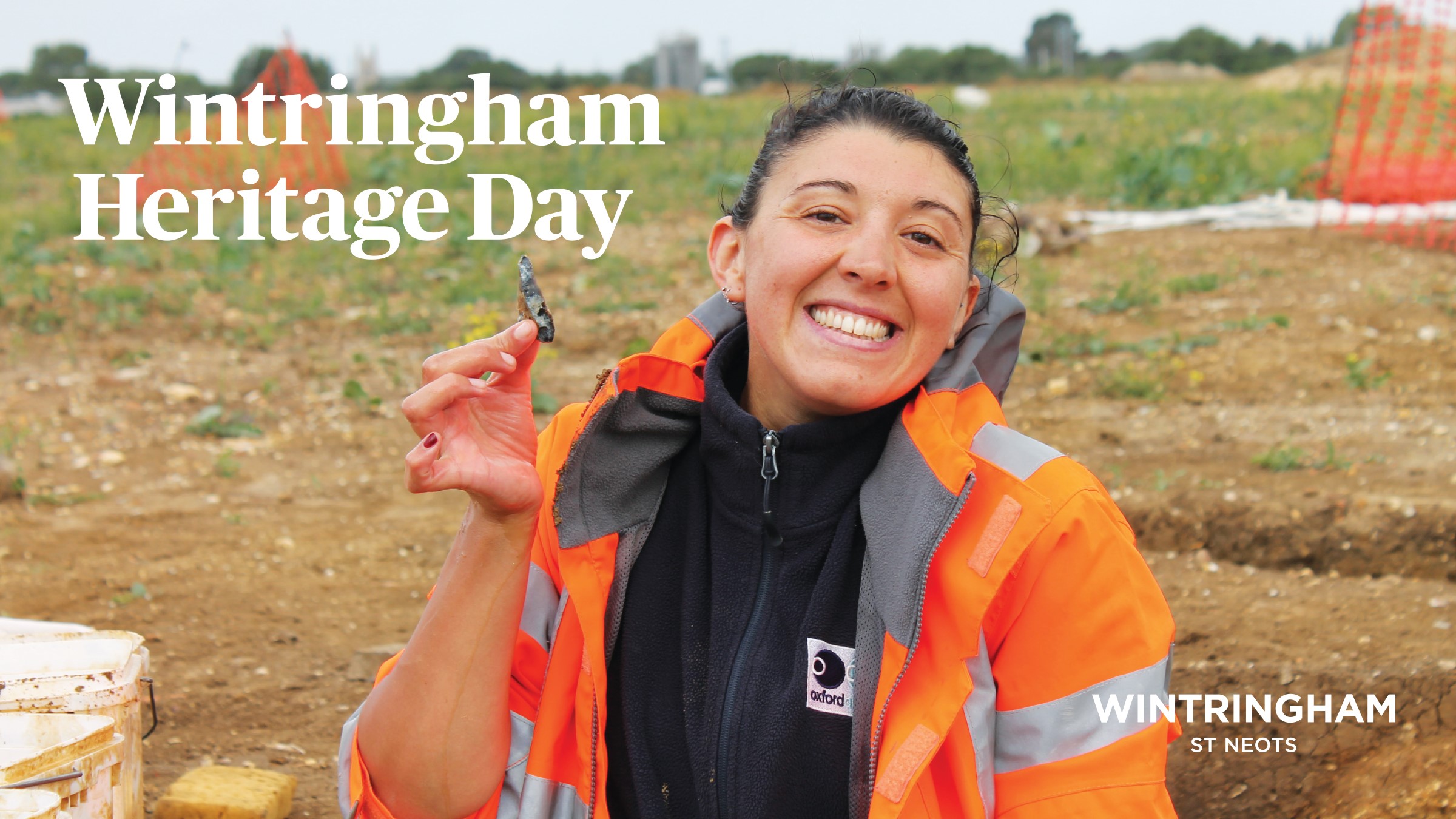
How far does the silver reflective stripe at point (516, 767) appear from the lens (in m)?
1.87

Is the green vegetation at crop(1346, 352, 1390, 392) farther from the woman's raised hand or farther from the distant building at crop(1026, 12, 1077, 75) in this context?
the distant building at crop(1026, 12, 1077, 75)

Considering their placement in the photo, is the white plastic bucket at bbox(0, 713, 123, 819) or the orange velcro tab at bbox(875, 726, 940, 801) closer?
the orange velcro tab at bbox(875, 726, 940, 801)

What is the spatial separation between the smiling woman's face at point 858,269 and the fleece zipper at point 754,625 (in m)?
0.12

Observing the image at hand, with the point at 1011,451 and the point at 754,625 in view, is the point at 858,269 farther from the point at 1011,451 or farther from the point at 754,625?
the point at 754,625

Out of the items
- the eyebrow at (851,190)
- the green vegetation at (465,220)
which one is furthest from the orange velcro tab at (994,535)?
the green vegetation at (465,220)

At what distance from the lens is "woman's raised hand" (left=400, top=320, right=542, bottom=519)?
5.28 feet

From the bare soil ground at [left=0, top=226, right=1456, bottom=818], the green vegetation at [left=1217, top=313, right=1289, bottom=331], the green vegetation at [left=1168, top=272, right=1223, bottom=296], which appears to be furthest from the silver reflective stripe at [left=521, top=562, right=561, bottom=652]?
the green vegetation at [left=1168, top=272, right=1223, bottom=296]

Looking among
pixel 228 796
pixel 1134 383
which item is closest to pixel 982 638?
pixel 228 796

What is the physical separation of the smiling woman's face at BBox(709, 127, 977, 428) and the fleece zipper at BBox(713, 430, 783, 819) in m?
0.12

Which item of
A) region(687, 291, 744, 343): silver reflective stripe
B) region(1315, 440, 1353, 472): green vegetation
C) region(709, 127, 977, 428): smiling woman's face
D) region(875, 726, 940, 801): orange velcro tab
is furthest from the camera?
region(1315, 440, 1353, 472): green vegetation

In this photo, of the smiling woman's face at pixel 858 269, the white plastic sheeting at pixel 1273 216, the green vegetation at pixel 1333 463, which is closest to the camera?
the smiling woman's face at pixel 858 269

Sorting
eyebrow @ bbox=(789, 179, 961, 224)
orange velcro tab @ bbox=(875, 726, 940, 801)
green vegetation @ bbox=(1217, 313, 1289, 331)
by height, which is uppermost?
eyebrow @ bbox=(789, 179, 961, 224)

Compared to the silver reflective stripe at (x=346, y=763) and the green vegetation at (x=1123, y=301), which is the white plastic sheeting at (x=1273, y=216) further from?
the silver reflective stripe at (x=346, y=763)

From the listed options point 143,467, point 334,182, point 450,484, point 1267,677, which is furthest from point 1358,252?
point 334,182
